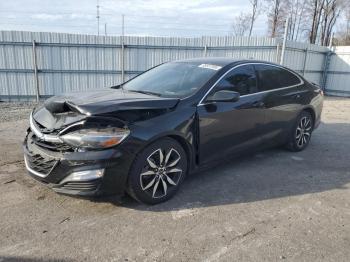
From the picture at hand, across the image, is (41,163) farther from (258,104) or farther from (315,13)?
(315,13)

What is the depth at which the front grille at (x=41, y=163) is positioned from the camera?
3.30 metres

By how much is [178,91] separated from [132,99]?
0.75 m

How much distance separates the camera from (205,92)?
4.05m

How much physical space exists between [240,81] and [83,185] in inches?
102

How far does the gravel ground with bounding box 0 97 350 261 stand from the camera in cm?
283

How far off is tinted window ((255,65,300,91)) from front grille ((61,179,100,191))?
9.47ft

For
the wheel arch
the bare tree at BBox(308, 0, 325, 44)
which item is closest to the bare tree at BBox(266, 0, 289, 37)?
the bare tree at BBox(308, 0, 325, 44)

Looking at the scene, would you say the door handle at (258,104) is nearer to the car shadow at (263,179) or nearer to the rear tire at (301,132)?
the car shadow at (263,179)

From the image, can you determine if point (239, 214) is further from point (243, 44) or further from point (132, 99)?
point (243, 44)

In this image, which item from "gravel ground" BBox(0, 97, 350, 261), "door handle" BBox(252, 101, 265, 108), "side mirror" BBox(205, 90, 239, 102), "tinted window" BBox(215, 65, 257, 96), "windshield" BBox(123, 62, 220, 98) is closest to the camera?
"gravel ground" BBox(0, 97, 350, 261)

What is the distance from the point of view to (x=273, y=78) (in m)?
5.19

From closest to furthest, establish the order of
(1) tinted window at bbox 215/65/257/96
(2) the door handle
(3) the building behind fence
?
1. (1) tinted window at bbox 215/65/257/96
2. (2) the door handle
3. (3) the building behind fence

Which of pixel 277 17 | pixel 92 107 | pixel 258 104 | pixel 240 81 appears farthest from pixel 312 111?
pixel 277 17

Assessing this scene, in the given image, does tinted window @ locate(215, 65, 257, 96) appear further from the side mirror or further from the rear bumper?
the rear bumper
